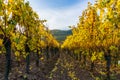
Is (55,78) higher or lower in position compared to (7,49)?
lower

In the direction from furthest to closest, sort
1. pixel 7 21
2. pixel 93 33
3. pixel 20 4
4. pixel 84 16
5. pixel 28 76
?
pixel 84 16 < pixel 93 33 < pixel 28 76 < pixel 20 4 < pixel 7 21

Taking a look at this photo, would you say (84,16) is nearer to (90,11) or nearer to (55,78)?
(90,11)

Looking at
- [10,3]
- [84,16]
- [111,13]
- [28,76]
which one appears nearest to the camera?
[111,13]

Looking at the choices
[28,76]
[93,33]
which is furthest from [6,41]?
[93,33]

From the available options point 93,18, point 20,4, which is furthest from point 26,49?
point 93,18

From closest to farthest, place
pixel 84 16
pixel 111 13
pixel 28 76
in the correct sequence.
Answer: pixel 111 13 < pixel 28 76 < pixel 84 16

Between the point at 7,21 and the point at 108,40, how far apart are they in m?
10.9

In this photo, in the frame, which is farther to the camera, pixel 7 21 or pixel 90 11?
pixel 90 11

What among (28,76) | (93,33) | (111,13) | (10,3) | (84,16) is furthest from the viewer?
(84,16)

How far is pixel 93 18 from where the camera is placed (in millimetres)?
45469

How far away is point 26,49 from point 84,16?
1373cm

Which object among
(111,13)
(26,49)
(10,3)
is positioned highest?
(10,3)

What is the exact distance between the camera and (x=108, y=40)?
1187 inches

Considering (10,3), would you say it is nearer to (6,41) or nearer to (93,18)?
(6,41)
